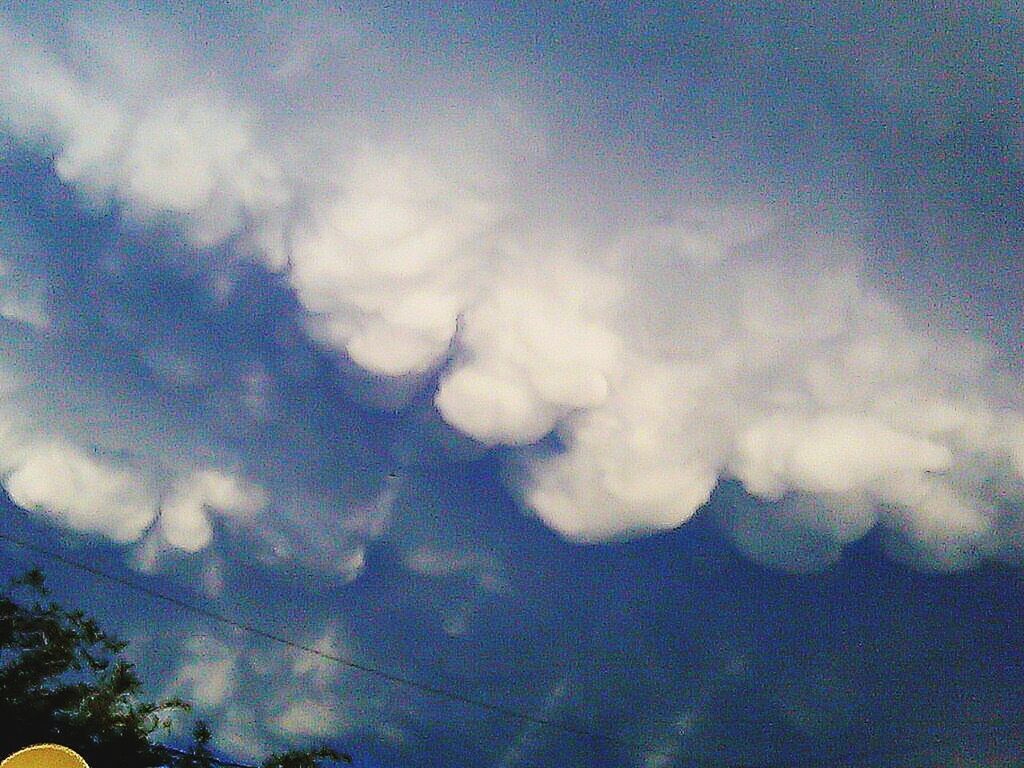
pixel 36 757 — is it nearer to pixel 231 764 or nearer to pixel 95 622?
pixel 231 764

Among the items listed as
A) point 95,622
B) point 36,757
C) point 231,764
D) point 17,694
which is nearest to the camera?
point 36,757

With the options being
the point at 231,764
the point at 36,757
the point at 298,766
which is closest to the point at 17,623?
the point at 231,764

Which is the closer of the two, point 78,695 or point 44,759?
point 44,759

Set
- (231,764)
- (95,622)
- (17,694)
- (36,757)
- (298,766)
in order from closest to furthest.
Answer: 1. (36,757)
2. (231,764)
3. (17,694)
4. (95,622)
5. (298,766)

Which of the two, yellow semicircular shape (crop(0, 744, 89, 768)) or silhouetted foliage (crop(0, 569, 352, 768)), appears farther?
silhouetted foliage (crop(0, 569, 352, 768))

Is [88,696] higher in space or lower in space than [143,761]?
higher

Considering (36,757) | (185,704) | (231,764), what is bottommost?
(36,757)

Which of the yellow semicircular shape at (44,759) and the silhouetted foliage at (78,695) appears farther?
the silhouetted foliage at (78,695)

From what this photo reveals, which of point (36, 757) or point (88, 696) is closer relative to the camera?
point (36, 757)
